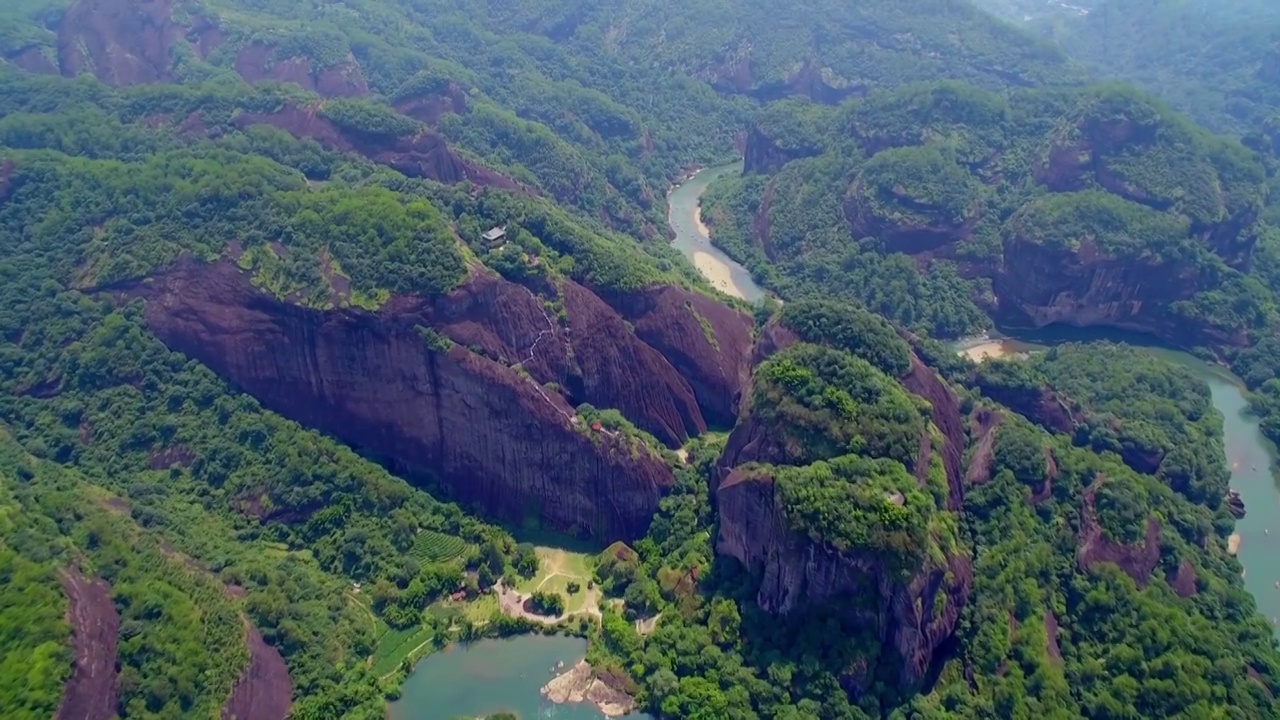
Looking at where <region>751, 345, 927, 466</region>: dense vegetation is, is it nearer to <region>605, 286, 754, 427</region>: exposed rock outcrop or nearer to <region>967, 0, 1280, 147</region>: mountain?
<region>605, 286, 754, 427</region>: exposed rock outcrop

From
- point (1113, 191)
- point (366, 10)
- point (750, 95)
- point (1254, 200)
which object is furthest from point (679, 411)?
point (366, 10)

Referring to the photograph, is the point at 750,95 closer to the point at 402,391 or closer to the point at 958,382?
the point at 958,382

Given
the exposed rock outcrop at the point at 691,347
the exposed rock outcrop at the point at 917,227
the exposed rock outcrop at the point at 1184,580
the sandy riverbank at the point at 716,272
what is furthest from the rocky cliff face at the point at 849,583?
the exposed rock outcrop at the point at 917,227

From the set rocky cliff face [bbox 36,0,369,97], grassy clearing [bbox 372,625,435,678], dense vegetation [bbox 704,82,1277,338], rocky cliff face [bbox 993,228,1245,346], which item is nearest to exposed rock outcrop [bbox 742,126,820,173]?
dense vegetation [bbox 704,82,1277,338]

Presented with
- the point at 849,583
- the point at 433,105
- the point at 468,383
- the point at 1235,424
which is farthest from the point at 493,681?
the point at 433,105

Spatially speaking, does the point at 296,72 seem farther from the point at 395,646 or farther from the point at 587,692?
the point at 587,692

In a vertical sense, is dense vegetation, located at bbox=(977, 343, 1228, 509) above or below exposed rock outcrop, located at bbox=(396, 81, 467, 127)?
below
